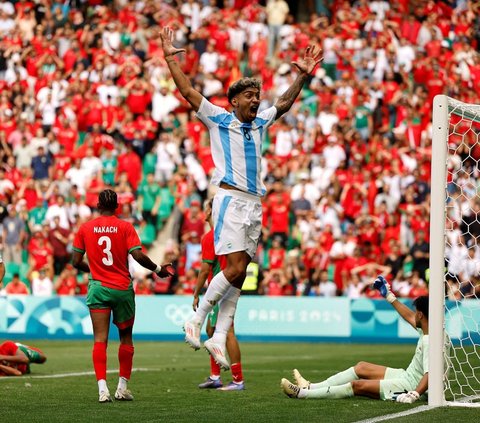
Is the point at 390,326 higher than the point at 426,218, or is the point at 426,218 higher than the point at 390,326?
the point at 426,218

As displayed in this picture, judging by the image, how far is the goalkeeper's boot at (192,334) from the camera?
33.8ft

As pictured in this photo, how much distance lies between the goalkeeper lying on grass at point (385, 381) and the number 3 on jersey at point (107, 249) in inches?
85.9

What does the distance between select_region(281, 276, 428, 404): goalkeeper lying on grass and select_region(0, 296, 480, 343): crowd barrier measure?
12.1 m

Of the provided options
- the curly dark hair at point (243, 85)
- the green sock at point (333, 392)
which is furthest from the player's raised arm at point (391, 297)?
the curly dark hair at point (243, 85)

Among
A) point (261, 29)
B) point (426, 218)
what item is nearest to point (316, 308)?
point (426, 218)

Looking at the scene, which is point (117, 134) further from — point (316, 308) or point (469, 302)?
point (469, 302)

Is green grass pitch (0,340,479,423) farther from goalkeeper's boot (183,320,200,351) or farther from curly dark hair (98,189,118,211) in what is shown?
curly dark hair (98,189,118,211)

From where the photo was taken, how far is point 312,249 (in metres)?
26.0

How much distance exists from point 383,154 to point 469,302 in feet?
19.9

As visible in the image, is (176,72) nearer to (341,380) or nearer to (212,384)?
(341,380)

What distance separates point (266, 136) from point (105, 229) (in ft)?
57.3

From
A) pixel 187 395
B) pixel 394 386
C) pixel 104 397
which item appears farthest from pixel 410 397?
pixel 104 397

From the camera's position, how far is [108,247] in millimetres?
11695

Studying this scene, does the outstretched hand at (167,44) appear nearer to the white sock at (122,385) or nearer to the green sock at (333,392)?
the white sock at (122,385)
